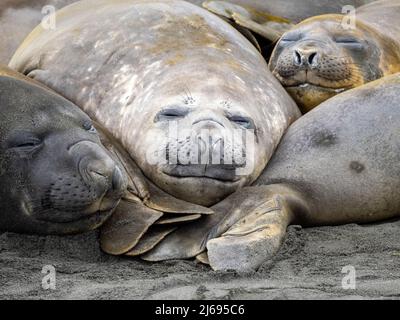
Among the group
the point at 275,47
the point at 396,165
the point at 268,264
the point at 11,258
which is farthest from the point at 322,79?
the point at 11,258

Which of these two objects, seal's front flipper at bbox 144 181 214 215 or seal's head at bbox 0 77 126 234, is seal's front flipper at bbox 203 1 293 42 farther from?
seal's head at bbox 0 77 126 234

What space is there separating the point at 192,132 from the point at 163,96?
534 mm

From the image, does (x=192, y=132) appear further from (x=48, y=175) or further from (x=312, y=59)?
(x=312, y=59)

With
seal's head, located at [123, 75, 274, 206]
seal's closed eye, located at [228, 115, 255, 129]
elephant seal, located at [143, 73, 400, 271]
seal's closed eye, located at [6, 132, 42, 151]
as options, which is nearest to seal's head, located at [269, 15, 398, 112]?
elephant seal, located at [143, 73, 400, 271]

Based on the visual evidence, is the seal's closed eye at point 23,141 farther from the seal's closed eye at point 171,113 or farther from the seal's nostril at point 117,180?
the seal's closed eye at point 171,113

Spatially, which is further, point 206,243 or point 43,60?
point 43,60

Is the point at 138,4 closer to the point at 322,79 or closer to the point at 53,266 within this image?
the point at 322,79

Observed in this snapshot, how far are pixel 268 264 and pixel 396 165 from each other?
3.91 feet

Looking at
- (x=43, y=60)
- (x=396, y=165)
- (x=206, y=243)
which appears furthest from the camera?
(x=43, y=60)

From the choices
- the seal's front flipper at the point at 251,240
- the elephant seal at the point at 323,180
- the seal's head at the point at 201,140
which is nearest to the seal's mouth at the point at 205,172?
the seal's head at the point at 201,140

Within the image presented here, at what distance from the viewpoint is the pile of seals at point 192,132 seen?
5.02 m

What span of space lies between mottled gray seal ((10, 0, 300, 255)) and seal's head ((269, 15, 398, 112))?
0.18 metres

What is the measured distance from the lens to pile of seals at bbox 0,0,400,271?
16.5 ft

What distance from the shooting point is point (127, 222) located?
5215 mm
